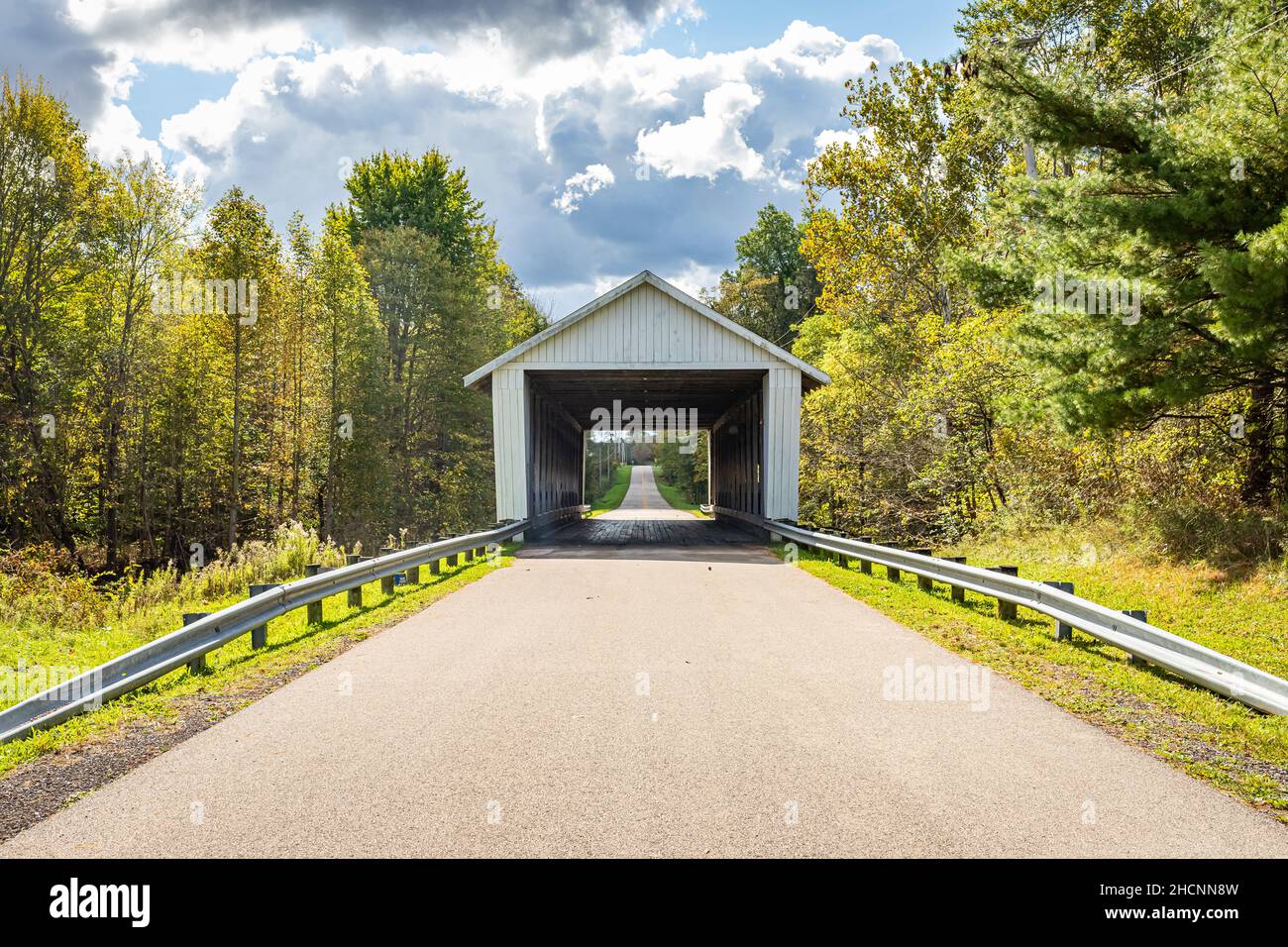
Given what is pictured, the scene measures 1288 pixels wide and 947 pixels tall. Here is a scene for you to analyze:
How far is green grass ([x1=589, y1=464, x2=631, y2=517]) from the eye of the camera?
53725 millimetres

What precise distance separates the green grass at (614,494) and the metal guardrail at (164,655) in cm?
3229

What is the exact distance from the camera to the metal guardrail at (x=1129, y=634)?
4457 millimetres

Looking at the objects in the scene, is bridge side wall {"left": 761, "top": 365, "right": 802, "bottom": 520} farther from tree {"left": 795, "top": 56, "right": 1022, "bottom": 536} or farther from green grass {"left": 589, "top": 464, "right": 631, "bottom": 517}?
green grass {"left": 589, "top": 464, "right": 631, "bottom": 517}

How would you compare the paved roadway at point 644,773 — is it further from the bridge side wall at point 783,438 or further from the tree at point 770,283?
the tree at point 770,283

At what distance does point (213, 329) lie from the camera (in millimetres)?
26391

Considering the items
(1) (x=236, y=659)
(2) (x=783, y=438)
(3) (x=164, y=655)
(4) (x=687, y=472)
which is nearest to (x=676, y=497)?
(4) (x=687, y=472)

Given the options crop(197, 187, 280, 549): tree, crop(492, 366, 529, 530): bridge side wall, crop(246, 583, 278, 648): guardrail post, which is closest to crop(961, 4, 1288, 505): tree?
crop(246, 583, 278, 648): guardrail post

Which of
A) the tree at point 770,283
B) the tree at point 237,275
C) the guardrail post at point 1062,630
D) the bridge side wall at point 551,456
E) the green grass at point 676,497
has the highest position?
the tree at point 770,283

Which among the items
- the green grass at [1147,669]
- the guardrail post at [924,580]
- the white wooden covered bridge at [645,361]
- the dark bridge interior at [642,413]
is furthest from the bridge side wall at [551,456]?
the green grass at [1147,669]

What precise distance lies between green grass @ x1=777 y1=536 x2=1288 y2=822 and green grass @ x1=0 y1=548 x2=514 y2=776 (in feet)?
18.2

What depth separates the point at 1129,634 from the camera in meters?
5.74
